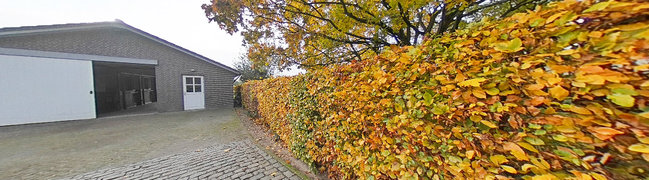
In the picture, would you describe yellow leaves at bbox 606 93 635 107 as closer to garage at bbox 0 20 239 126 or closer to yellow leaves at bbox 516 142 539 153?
yellow leaves at bbox 516 142 539 153

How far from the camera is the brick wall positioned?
734 centimetres

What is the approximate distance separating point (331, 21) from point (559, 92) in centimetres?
403

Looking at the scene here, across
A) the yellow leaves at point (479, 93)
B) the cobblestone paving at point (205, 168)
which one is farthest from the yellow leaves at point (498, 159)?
the cobblestone paving at point (205, 168)

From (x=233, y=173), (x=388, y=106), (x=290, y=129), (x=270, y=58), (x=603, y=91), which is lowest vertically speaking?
(x=233, y=173)

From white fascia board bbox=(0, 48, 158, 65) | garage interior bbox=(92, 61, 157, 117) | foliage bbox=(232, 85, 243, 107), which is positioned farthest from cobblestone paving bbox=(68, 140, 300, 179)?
foliage bbox=(232, 85, 243, 107)

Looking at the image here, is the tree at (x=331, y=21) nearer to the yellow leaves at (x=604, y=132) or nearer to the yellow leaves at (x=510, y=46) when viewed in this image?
the yellow leaves at (x=510, y=46)

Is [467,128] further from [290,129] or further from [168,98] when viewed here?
[168,98]

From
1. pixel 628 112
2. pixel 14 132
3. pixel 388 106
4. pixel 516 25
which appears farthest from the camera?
pixel 14 132

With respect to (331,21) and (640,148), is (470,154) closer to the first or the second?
Answer: (640,148)

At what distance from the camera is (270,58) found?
20.3 feet

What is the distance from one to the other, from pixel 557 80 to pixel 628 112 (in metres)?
0.22

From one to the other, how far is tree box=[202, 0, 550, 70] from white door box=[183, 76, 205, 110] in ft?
24.1

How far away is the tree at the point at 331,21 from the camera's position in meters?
3.77

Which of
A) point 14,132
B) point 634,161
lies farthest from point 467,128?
point 14,132
